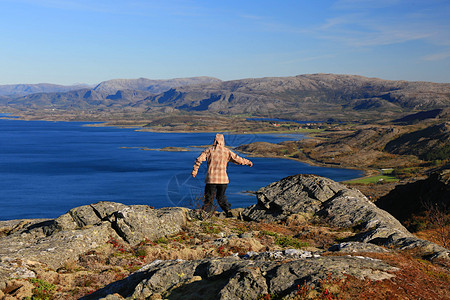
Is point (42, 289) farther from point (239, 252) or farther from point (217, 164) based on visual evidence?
point (217, 164)

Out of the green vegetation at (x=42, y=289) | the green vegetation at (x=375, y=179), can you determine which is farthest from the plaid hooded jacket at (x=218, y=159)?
the green vegetation at (x=375, y=179)

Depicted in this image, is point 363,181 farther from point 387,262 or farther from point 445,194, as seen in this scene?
point 387,262

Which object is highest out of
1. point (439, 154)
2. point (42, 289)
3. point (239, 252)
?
point (42, 289)

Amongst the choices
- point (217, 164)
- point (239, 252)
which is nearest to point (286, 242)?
point (239, 252)

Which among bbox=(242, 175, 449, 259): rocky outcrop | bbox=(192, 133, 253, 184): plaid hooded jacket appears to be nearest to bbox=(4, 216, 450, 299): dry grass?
bbox=(242, 175, 449, 259): rocky outcrop

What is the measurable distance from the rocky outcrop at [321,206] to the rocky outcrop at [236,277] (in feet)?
33.9

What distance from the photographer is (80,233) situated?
15680mm

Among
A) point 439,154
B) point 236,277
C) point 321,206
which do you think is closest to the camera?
point 236,277

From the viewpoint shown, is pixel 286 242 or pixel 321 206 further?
pixel 321 206

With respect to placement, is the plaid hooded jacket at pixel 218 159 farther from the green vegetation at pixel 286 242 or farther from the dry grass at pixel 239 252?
the green vegetation at pixel 286 242

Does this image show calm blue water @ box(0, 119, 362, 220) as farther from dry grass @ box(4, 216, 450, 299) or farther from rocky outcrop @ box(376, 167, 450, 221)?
dry grass @ box(4, 216, 450, 299)

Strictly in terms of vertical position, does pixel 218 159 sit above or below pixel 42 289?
above

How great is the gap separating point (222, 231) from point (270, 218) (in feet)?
21.6

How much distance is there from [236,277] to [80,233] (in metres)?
9.01
